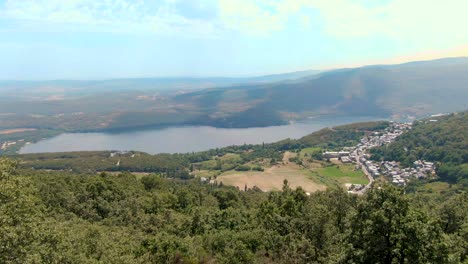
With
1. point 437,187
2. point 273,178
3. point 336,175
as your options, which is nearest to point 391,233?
point 437,187

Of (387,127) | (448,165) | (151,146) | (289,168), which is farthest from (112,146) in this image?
(448,165)

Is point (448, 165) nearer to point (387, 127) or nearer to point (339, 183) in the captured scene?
point (339, 183)

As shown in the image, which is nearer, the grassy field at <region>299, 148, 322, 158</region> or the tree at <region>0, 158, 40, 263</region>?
the tree at <region>0, 158, 40, 263</region>

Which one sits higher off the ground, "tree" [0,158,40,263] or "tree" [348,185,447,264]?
"tree" [0,158,40,263]

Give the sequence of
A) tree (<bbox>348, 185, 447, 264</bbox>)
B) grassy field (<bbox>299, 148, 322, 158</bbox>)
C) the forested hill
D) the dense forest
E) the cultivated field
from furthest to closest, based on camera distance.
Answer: grassy field (<bbox>299, 148, 322, 158</bbox>), the cultivated field, the forested hill, the dense forest, tree (<bbox>348, 185, 447, 264</bbox>)

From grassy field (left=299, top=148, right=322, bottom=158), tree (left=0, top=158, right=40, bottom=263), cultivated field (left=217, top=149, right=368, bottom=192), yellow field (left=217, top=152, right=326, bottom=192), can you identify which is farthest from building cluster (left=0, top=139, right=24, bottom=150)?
tree (left=0, top=158, right=40, bottom=263)

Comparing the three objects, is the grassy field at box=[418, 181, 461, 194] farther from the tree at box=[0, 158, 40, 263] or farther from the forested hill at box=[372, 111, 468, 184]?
the tree at box=[0, 158, 40, 263]

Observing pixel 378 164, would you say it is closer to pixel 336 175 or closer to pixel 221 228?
pixel 336 175
